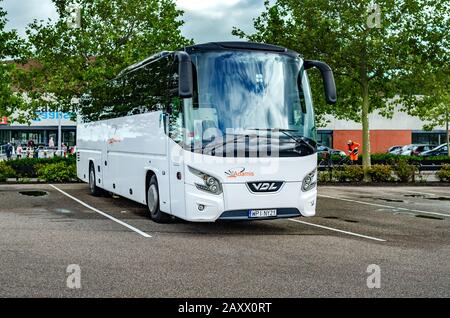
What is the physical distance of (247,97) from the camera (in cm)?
1067

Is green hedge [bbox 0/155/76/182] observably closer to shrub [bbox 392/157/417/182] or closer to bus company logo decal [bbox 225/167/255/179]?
shrub [bbox 392/157/417/182]

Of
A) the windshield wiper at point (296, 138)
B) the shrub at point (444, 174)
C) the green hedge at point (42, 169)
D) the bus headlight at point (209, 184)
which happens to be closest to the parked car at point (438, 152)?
the shrub at point (444, 174)

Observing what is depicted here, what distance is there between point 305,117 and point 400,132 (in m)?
58.3

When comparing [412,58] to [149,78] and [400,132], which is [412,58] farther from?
[400,132]

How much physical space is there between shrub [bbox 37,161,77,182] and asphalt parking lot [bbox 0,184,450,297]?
9262mm

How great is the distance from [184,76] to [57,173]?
16.2m

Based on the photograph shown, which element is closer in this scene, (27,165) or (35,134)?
(27,165)

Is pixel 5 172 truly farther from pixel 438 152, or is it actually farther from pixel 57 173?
pixel 438 152

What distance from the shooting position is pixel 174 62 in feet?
37.3

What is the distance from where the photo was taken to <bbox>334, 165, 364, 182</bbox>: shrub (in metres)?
26.7

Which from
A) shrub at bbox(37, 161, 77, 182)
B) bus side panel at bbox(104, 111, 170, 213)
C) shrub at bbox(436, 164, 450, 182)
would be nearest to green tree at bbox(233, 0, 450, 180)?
shrub at bbox(436, 164, 450, 182)

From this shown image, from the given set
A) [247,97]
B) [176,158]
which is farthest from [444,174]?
[176,158]

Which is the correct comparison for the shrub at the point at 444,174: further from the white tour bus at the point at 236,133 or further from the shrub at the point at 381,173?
the white tour bus at the point at 236,133

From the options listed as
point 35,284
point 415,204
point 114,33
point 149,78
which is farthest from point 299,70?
point 114,33
